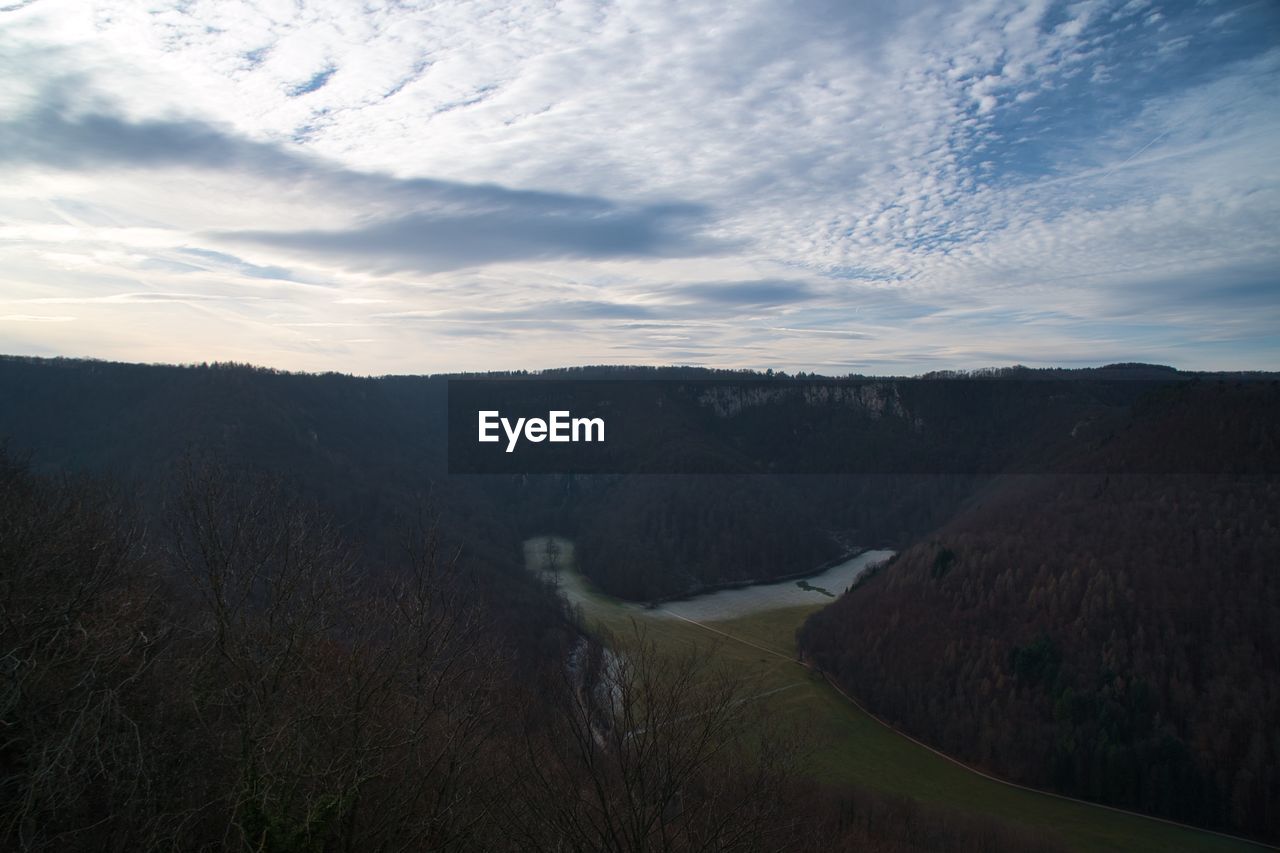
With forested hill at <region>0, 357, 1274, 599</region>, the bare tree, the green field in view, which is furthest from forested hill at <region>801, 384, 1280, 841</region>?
the bare tree

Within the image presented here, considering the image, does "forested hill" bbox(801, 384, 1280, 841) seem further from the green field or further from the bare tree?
the bare tree

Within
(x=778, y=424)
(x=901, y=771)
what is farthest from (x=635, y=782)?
(x=778, y=424)

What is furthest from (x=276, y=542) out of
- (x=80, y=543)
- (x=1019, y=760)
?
(x=1019, y=760)

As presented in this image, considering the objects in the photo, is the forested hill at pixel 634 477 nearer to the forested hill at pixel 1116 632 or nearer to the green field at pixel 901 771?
the forested hill at pixel 1116 632

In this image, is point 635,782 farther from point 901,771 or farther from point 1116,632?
point 1116,632

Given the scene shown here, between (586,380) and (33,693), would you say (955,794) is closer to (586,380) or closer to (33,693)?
(33,693)

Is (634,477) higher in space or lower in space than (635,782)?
lower

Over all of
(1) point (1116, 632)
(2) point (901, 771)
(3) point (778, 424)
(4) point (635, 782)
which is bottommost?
(2) point (901, 771)
